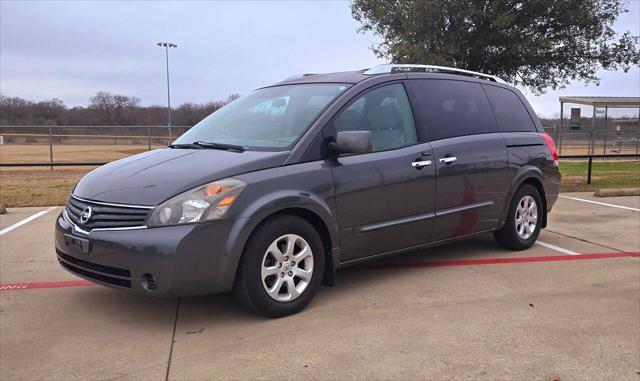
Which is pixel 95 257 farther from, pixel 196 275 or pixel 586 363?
pixel 586 363

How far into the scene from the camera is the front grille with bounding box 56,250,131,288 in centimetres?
358

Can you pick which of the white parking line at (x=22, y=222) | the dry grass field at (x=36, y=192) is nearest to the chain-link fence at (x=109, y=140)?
the dry grass field at (x=36, y=192)

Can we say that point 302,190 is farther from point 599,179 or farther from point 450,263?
point 599,179

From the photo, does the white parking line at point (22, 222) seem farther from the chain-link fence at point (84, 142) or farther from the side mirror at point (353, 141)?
the chain-link fence at point (84, 142)

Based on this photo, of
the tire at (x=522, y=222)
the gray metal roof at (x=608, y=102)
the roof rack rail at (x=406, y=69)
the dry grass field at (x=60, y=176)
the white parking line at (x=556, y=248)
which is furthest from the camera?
the gray metal roof at (x=608, y=102)

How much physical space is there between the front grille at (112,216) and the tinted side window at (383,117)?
1.63m

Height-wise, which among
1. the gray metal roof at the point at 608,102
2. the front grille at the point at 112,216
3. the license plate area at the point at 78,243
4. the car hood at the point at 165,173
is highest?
the gray metal roof at the point at 608,102

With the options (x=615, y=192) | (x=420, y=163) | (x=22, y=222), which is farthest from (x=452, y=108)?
(x=615, y=192)

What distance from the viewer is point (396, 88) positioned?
4.84 m

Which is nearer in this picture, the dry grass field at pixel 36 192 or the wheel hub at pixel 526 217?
the wheel hub at pixel 526 217

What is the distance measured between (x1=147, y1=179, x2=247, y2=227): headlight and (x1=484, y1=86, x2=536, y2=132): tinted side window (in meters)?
3.36

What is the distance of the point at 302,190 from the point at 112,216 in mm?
1287

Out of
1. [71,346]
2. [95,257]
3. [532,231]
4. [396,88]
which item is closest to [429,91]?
[396,88]

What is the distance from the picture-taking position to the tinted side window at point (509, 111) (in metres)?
5.82
